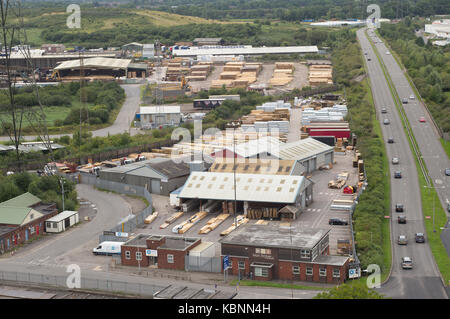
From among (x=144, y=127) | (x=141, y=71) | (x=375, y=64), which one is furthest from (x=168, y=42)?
(x=144, y=127)

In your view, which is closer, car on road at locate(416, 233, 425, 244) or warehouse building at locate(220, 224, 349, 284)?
warehouse building at locate(220, 224, 349, 284)

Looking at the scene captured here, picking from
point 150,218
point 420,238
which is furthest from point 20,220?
point 420,238

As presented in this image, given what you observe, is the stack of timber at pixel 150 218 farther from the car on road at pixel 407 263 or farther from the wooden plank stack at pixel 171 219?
the car on road at pixel 407 263

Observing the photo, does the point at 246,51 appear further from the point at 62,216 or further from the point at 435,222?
the point at 435,222

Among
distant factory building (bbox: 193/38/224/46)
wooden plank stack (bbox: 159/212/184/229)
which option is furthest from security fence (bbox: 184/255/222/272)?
distant factory building (bbox: 193/38/224/46)

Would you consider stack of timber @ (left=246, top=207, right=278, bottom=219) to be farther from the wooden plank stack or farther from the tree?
the tree

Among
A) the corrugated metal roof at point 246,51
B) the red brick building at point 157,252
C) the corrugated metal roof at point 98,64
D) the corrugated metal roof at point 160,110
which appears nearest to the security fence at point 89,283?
the red brick building at point 157,252
